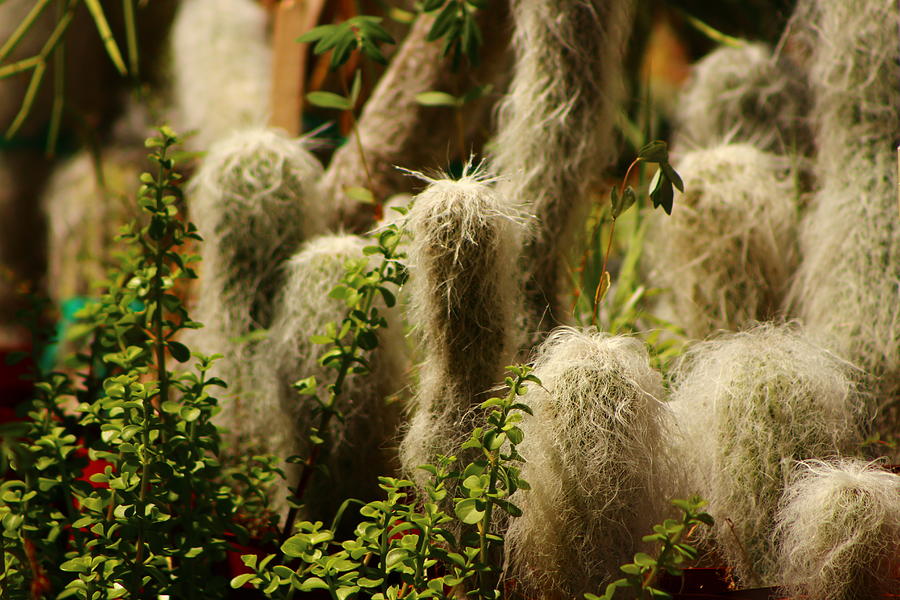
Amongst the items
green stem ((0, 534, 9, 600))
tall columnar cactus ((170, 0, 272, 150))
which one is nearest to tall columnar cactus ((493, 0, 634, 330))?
green stem ((0, 534, 9, 600))

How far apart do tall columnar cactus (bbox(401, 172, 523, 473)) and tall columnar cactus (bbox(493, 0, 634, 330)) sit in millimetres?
119

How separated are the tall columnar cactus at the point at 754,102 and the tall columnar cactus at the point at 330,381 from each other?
582 millimetres

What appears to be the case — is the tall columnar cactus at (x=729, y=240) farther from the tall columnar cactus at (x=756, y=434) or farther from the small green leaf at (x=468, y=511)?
the small green leaf at (x=468, y=511)

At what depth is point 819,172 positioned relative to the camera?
3.05ft

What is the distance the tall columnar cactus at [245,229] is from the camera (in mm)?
855

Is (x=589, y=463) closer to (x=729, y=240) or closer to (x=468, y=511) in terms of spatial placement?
(x=468, y=511)

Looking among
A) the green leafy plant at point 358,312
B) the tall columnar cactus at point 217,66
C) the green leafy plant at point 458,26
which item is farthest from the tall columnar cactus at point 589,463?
the tall columnar cactus at point 217,66

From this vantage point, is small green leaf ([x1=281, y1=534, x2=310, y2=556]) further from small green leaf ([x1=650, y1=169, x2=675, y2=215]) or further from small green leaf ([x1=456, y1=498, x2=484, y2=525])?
small green leaf ([x1=650, y1=169, x2=675, y2=215])

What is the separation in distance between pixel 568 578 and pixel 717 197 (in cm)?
48

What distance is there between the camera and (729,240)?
2.85 feet

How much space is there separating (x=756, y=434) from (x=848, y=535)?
11 centimetres

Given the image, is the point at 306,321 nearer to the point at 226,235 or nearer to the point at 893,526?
the point at 226,235

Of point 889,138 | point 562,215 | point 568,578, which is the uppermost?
point 889,138

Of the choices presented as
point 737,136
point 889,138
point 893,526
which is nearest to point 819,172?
point 889,138
